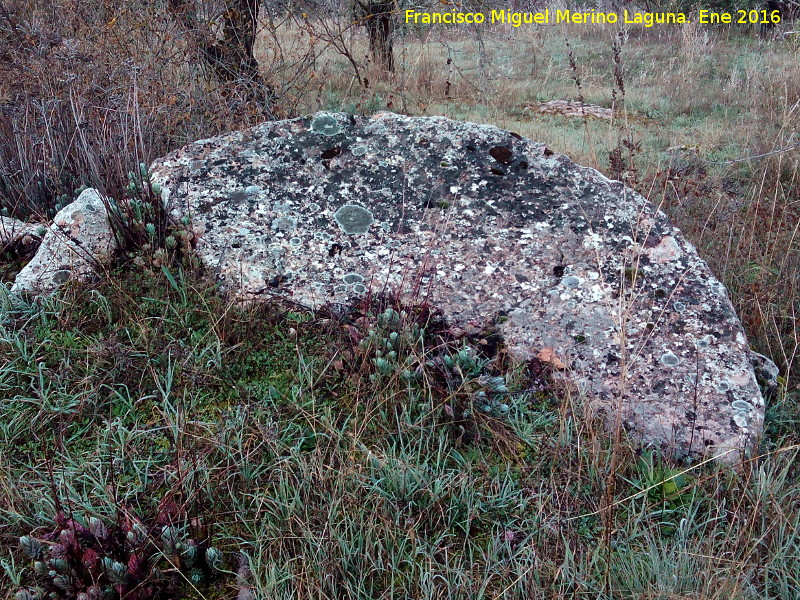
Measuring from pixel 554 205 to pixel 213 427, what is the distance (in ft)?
5.87

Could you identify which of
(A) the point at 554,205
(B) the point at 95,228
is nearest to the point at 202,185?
(B) the point at 95,228

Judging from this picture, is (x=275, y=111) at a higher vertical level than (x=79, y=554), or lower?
higher

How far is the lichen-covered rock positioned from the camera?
272 centimetres

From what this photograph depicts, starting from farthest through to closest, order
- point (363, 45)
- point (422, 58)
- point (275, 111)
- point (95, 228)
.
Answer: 1. point (363, 45)
2. point (422, 58)
3. point (275, 111)
4. point (95, 228)

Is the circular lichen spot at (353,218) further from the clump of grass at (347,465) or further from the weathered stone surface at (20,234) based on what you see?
the weathered stone surface at (20,234)

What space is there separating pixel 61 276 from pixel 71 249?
0.41ft

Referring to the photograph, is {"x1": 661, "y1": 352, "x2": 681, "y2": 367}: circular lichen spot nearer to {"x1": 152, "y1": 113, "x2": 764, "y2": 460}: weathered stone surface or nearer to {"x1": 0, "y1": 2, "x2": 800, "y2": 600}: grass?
{"x1": 152, "y1": 113, "x2": 764, "y2": 460}: weathered stone surface

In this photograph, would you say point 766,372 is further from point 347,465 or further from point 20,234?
point 20,234

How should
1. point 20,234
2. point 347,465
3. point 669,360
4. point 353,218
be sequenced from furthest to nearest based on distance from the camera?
point 20,234 < point 353,218 < point 669,360 < point 347,465

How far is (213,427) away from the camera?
2.20 meters

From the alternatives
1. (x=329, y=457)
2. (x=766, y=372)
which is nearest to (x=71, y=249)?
(x=329, y=457)

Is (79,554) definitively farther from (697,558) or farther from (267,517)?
(697,558)

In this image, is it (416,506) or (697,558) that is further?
(416,506)

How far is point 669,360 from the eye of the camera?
8.13ft
